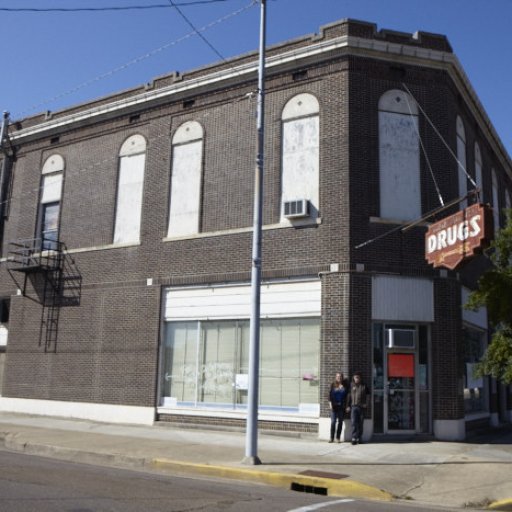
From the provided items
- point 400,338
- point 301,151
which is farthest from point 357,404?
point 301,151

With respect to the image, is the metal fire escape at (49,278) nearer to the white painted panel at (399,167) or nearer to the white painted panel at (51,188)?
the white painted panel at (51,188)

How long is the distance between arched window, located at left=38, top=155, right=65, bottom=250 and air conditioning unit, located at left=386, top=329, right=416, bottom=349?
12.6m

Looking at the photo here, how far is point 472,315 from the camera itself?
737 inches

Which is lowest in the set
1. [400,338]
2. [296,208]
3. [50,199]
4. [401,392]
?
[401,392]

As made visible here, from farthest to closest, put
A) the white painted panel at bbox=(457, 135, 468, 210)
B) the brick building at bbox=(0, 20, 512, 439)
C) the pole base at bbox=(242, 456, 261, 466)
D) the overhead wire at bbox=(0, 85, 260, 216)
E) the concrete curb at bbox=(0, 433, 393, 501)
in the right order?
1. the overhead wire at bbox=(0, 85, 260, 216)
2. the white painted panel at bbox=(457, 135, 468, 210)
3. the brick building at bbox=(0, 20, 512, 439)
4. the pole base at bbox=(242, 456, 261, 466)
5. the concrete curb at bbox=(0, 433, 393, 501)

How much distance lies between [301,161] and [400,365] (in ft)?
20.7

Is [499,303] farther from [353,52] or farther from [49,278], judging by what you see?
[49,278]

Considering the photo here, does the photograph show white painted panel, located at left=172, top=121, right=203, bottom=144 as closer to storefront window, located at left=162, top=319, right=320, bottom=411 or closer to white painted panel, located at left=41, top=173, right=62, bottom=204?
white painted panel, located at left=41, top=173, right=62, bottom=204

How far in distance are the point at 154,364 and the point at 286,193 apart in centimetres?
653

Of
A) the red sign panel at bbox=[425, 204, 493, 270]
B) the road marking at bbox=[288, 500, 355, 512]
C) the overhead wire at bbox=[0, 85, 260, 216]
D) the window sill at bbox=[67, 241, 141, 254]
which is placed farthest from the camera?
the window sill at bbox=[67, 241, 141, 254]

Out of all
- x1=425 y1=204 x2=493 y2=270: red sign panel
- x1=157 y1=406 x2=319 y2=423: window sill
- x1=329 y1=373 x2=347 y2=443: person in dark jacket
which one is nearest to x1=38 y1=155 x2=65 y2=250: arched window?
x1=157 y1=406 x2=319 y2=423: window sill

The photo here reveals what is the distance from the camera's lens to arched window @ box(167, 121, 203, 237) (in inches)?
775

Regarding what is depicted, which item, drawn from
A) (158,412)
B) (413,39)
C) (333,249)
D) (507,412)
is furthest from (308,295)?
(507,412)

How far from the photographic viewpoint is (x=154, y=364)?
1920 cm
